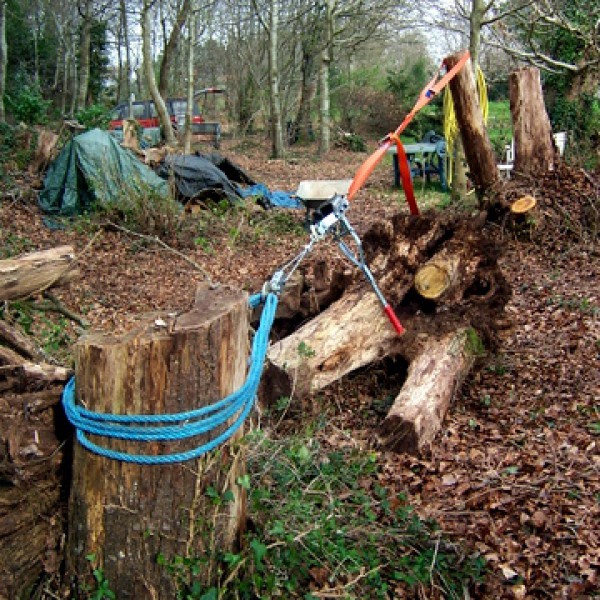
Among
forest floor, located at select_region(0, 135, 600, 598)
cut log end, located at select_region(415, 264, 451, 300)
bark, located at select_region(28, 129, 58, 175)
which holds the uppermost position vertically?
bark, located at select_region(28, 129, 58, 175)

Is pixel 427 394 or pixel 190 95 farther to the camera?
pixel 190 95

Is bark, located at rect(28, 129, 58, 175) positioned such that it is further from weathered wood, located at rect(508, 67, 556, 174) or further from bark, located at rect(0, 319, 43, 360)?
bark, located at rect(0, 319, 43, 360)

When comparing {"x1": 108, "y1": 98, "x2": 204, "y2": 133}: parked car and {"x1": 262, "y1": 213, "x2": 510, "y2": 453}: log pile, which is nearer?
→ {"x1": 262, "y1": 213, "x2": 510, "y2": 453}: log pile

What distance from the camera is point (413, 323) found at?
15.4 ft

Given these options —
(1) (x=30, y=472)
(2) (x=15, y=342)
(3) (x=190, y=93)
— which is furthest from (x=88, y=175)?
(1) (x=30, y=472)

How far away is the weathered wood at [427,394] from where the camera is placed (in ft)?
12.4

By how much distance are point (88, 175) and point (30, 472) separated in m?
8.64

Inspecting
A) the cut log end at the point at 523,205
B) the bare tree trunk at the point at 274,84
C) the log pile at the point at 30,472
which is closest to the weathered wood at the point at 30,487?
the log pile at the point at 30,472

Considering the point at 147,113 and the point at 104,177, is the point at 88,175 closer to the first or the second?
the point at 104,177

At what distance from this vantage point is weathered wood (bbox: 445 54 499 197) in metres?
7.94

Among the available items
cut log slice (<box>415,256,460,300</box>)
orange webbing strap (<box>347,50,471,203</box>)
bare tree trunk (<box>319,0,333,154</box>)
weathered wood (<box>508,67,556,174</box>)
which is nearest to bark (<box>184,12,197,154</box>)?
bare tree trunk (<box>319,0,333,154</box>)

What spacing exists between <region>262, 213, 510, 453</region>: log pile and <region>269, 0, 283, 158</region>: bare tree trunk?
A: 1500 cm

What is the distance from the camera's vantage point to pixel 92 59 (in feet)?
91.8

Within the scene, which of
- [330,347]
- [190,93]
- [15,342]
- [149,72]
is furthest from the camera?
[190,93]
